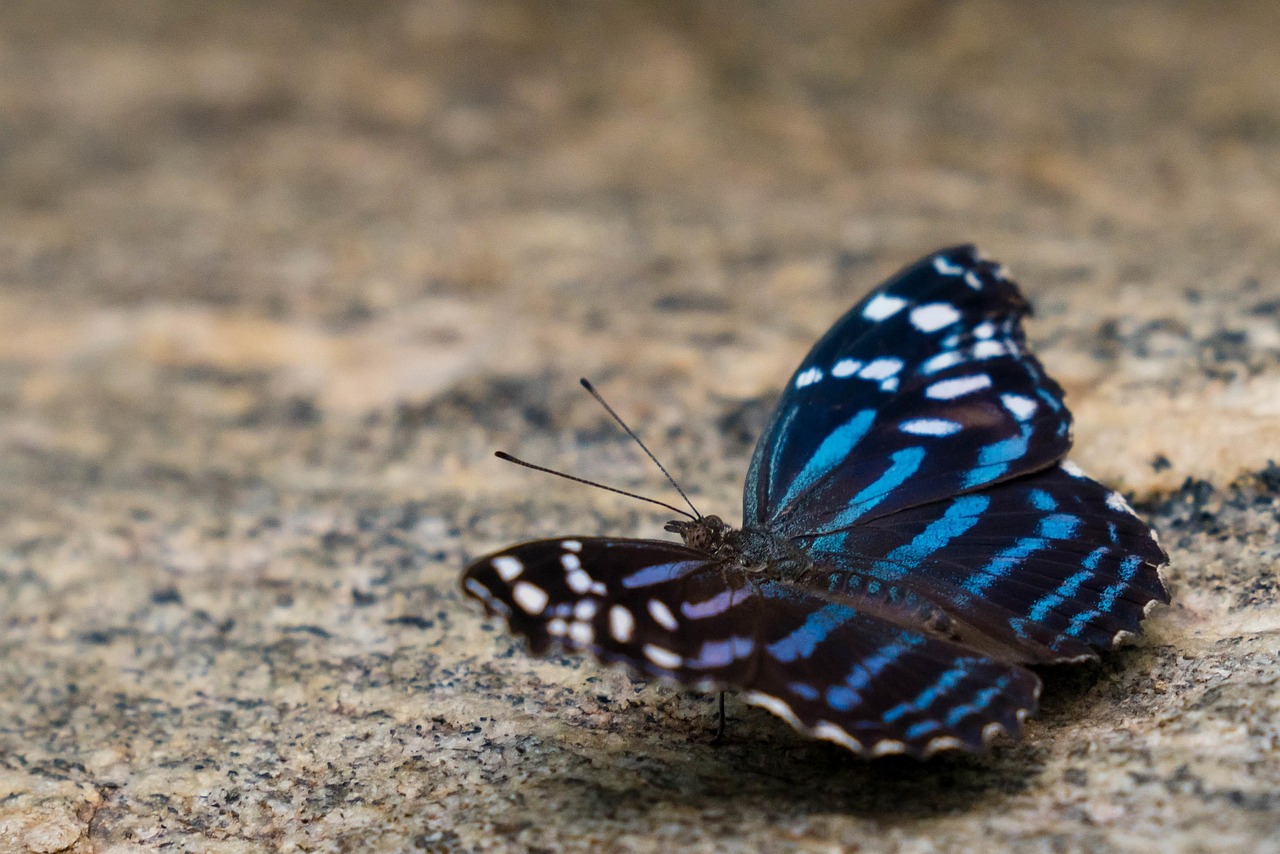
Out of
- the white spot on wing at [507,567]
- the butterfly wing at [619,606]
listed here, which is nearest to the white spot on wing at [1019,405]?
the butterfly wing at [619,606]

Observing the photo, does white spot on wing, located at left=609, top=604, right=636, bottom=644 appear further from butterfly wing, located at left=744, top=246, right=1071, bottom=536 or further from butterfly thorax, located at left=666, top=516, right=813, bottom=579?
butterfly wing, located at left=744, top=246, right=1071, bottom=536

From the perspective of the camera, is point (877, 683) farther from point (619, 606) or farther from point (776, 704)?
point (619, 606)

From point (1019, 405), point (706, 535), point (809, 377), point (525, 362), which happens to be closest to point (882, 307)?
point (809, 377)

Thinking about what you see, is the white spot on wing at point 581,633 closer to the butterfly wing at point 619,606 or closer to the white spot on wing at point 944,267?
the butterfly wing at point 619,606

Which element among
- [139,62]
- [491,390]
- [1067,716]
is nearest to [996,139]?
[491,390]

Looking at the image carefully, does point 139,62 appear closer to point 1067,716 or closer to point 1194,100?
point 1194,100

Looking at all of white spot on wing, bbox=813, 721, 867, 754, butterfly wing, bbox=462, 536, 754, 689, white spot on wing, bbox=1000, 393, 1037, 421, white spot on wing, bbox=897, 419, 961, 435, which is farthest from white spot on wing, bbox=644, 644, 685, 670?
white spot on wing, bbox=1000, 393, 1037, 421
